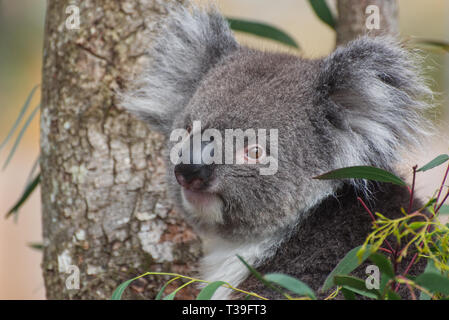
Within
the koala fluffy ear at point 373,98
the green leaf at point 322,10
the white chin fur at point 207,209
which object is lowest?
the white chin fur at point 207,209

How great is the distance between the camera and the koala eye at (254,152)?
2.24 metres

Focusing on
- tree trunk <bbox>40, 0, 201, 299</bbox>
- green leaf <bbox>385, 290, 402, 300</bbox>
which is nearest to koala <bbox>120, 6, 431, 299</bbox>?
tree trunk <bbox>40, 0, 201, 299</bbox>

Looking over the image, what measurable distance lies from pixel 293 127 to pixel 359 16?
3.46 feet

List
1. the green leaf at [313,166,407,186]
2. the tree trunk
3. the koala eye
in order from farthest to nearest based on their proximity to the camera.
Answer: the tree trunk, the koala eye, the green leaf at [313,166,407,186]

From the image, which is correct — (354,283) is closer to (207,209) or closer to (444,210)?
(444,210)

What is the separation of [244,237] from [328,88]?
76cm

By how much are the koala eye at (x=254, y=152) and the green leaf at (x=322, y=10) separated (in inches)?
47.7

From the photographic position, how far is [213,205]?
235cm

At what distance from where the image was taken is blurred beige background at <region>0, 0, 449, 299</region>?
286 inches

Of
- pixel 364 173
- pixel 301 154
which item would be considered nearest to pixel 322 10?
pixel 301 154

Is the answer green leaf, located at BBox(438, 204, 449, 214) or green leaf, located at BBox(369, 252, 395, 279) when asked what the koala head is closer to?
green leaf, located at BBox(438, 204, 449, 214)

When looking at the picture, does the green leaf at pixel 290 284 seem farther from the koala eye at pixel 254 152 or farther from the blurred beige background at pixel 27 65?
the blurred beige background at pixel 27 65

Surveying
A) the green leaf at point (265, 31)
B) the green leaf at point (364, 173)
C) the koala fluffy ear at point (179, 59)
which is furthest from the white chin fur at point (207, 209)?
the green leaf at point (265, 31)

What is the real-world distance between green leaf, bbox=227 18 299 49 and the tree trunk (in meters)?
0.67
